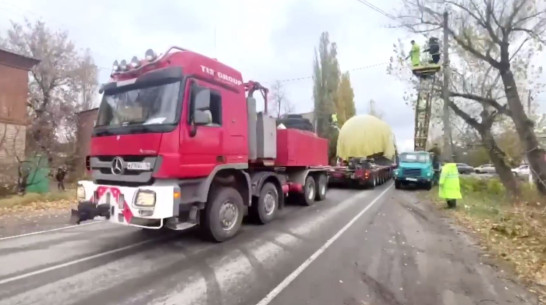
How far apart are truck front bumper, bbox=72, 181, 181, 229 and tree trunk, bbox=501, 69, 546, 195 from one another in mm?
15607

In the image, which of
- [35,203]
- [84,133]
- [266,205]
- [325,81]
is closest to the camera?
[266,205]

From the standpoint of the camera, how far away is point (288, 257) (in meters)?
5.84

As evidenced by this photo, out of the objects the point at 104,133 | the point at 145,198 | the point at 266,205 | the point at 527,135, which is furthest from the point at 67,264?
the point at 527,135

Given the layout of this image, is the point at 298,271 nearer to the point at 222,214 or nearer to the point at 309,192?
the point at 222,214

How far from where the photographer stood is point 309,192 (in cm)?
1202

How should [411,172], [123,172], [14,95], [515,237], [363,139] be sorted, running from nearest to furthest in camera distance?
[123,172] → [515,237] → [14,95] → [411,172] → [363,139]

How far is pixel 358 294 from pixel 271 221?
15.1 feet

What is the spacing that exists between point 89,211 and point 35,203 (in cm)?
761

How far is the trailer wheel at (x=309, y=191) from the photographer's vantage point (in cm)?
1167

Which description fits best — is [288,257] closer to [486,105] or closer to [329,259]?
[329,259]

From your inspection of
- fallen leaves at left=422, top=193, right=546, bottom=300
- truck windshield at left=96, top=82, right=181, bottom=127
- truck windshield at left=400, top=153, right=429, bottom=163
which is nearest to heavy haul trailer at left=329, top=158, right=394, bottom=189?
truck windshield at left=400, top=153, right=429, bottom=163

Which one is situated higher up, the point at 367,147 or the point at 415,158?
the point at 367,147

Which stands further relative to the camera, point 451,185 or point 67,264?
point 451,185

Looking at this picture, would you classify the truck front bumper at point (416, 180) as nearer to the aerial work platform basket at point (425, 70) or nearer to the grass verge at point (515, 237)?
the aerial work platform basket at point (425, 70)
